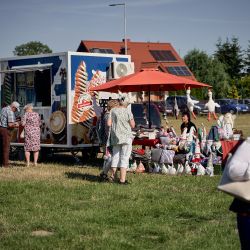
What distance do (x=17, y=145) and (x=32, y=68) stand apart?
229 cm

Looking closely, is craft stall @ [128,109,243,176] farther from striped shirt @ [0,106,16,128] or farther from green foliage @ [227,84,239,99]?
green foliage @ [227,84,239,99]

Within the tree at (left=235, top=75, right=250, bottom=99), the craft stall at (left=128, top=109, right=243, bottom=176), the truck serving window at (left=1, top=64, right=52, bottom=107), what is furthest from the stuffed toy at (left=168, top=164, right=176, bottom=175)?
the tree at (left=235, top=75, right=250, bottom=99)

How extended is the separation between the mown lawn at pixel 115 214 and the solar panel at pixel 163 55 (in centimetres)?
4763

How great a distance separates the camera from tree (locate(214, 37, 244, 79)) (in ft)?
240

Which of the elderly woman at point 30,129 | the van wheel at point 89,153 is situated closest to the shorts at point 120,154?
the elderly woman at point 30,129

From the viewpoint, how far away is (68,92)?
51.3 ft

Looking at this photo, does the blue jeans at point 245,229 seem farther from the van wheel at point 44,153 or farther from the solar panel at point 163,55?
the solar panel at point 163,55

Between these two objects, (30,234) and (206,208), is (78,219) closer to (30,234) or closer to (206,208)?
(30,234)

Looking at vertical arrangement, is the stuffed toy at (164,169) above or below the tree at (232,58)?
below

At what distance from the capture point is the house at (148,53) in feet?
184

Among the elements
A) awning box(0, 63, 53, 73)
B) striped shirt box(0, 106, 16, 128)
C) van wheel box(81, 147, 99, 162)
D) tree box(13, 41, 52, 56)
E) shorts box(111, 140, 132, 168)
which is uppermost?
tree box(13, 41, 52, 56)

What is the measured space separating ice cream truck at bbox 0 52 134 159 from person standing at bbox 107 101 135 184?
149 inches

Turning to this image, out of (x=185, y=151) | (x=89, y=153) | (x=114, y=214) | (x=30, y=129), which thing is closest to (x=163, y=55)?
(x=89, y=153)

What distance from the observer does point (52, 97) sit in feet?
53.0
